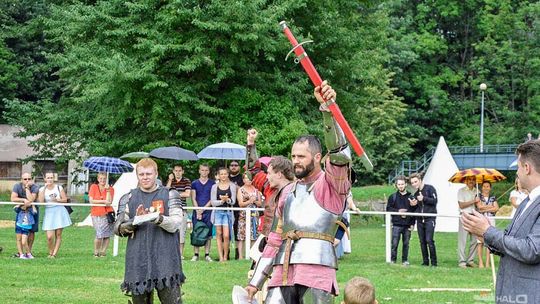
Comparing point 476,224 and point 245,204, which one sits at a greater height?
point 245,204

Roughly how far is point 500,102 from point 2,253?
1889 inches

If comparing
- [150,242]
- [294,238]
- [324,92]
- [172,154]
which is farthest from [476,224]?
[172,154]

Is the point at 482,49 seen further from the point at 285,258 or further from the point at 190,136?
the point at 285,258

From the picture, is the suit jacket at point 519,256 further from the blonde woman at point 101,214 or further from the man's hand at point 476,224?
the blonde woman at point 101,214

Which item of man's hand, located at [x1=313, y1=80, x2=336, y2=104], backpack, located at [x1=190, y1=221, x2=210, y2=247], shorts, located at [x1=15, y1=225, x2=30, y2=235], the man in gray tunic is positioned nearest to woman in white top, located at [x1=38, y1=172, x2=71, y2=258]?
shorts, located at [x1=15, y1=225, x2=30, y2=235]

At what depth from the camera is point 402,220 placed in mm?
18594

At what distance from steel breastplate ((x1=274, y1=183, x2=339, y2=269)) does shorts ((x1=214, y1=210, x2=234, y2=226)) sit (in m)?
10.6

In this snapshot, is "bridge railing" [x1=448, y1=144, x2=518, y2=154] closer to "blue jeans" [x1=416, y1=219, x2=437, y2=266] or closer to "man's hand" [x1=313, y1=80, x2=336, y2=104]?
"blue jeans" [x1=416, y1=219, x2=437, y2=266]

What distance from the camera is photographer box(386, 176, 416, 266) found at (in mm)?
18578

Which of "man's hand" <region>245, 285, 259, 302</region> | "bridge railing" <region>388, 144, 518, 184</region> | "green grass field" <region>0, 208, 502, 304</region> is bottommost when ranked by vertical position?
"green grass field" <region>0, 208, 502, 304</region>

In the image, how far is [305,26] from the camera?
30281 millimetres

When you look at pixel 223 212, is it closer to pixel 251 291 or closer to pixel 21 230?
pixel 21 230

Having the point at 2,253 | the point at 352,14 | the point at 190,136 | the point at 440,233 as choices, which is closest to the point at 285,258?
the point at 2,253

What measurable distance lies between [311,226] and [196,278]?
806 centimetres
